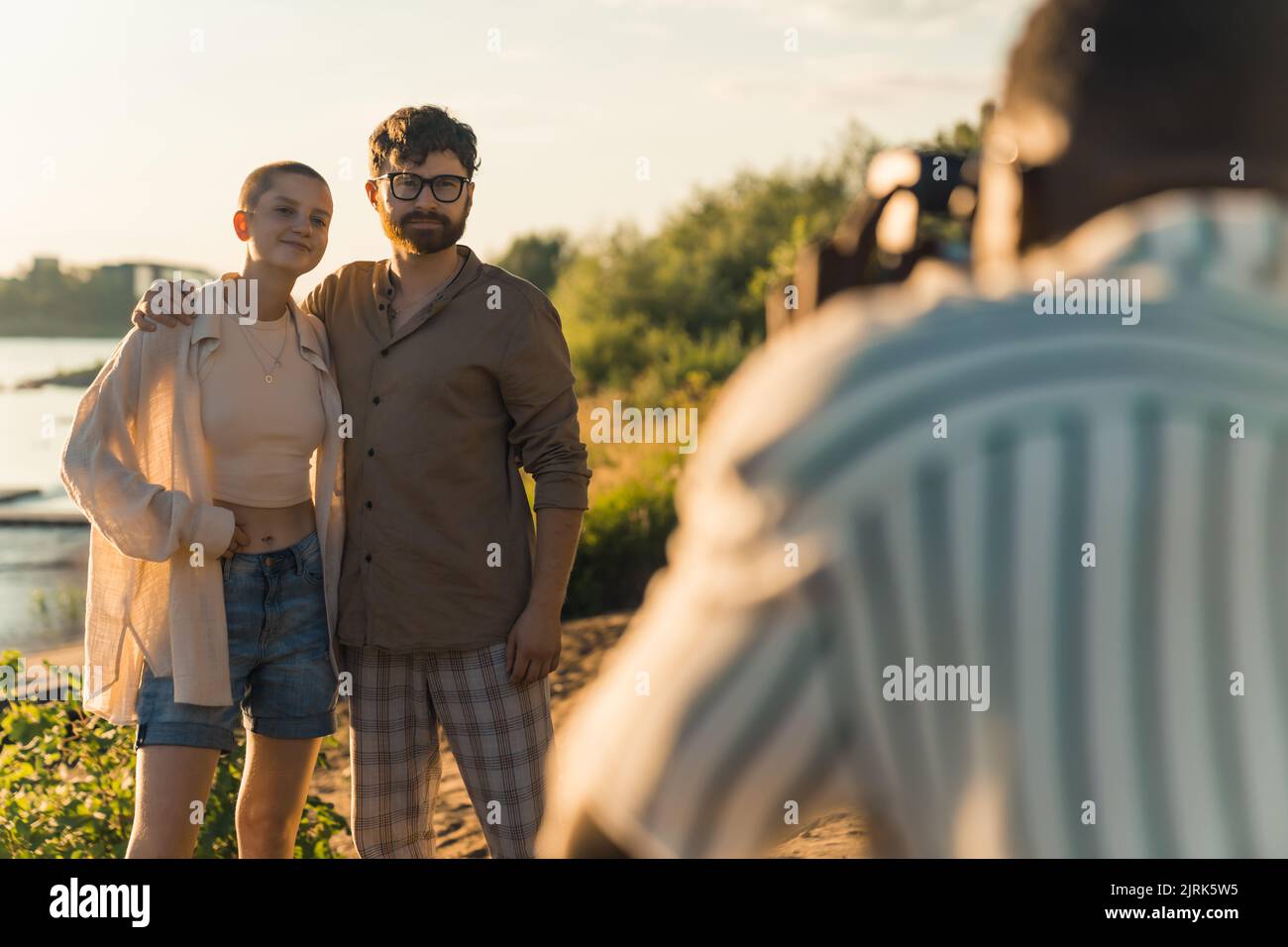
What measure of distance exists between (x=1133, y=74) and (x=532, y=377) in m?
2.36

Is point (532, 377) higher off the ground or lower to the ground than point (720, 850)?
higher

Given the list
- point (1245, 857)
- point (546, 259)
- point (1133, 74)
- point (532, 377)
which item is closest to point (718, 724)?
point (1245, 857)

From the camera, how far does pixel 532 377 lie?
327cm

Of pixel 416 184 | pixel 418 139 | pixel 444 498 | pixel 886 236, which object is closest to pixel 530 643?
pixel 444 498

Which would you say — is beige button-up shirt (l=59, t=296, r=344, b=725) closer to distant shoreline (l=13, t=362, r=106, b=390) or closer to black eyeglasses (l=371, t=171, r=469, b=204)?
black eyeglasses (l=371, t=171, r=469, b=204)

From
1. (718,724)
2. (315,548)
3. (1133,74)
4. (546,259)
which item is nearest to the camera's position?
(718,724)

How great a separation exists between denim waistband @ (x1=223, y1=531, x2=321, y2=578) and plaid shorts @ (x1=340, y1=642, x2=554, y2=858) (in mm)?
319

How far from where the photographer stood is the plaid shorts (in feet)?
11.0

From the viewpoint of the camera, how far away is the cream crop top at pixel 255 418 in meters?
3.08

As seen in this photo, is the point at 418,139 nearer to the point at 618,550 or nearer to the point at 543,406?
the point at 543,406

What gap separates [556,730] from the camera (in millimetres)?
6496

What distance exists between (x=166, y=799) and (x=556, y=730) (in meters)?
3.64

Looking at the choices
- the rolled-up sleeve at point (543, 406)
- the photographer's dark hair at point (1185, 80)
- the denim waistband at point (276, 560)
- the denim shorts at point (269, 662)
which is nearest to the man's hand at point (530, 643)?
the rolled-up sleeve at point (543, 406)

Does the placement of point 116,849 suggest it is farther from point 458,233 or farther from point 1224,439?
point 1224,439
